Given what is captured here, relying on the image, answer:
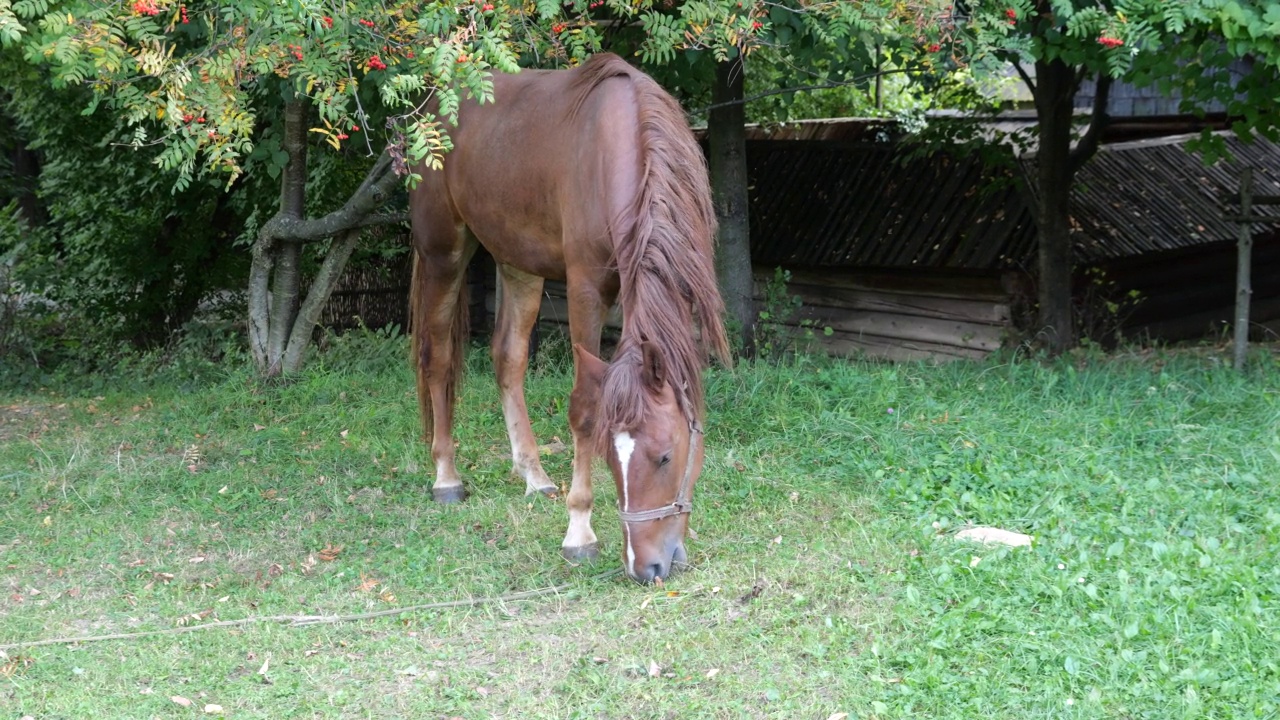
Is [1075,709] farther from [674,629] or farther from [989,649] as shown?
[674,629]

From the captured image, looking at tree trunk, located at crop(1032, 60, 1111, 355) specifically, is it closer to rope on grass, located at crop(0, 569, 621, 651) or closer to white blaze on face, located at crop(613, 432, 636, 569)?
rope on grass, located at crop(0, 569, 621, 651)

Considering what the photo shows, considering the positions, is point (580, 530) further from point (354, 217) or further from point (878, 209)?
point (878, 209)

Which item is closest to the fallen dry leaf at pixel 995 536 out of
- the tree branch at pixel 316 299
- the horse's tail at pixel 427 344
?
the horse's tail at pixel 427 344

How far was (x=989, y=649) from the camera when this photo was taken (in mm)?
3838

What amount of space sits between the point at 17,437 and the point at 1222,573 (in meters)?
7.23

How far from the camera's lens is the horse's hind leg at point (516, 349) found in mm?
6250

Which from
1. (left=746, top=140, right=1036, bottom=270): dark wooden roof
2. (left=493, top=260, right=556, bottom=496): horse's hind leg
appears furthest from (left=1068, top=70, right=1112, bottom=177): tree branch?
(left=493, top=260, right=556, bottom=496): horse's hind leg

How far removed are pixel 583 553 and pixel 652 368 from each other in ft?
3.96

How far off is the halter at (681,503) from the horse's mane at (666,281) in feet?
0.26

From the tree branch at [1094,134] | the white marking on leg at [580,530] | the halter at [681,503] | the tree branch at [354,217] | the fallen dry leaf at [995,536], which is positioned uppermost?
the tree branch at [1094,134]

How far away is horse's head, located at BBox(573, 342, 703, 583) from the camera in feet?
13.6

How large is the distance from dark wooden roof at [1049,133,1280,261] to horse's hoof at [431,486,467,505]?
6002 mm

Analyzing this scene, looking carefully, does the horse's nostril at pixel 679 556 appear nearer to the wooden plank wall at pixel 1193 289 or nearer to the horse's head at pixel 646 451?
the horse's head at pixel 646 451

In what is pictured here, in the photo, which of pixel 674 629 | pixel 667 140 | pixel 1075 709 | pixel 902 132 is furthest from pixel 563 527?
pixel 902 132
